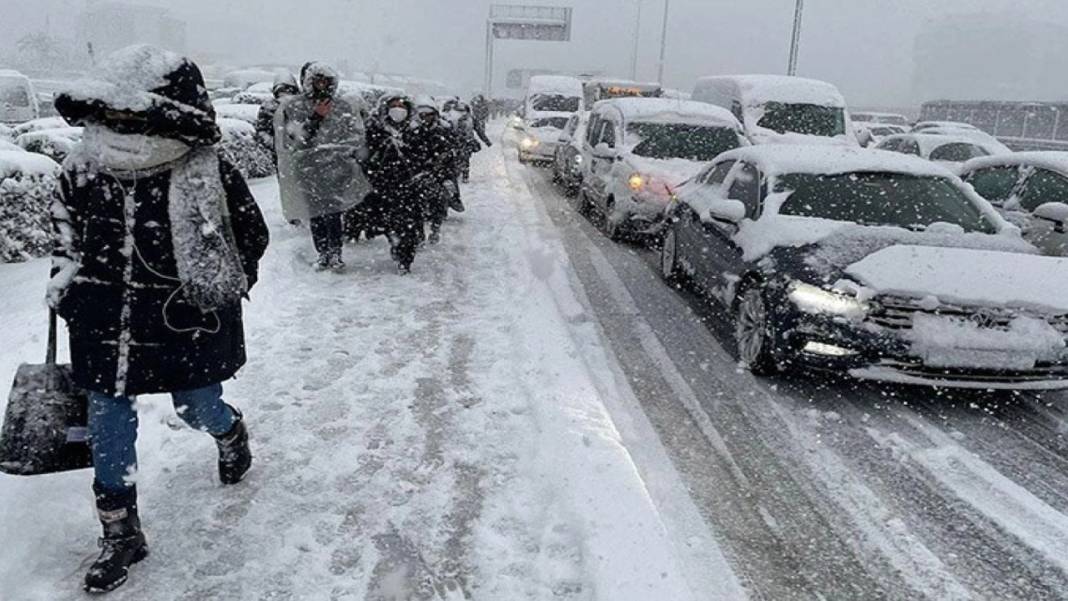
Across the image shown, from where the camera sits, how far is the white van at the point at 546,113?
68.3ft

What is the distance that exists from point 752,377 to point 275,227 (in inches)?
252

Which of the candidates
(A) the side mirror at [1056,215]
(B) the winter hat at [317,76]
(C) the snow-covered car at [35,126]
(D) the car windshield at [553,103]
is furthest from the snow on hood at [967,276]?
(D) the car windshield at [553,103]

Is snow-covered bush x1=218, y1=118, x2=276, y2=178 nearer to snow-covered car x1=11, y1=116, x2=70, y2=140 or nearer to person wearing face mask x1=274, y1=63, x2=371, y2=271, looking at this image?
snow-covered car x1=11, y1=116, x2=70, y2=140

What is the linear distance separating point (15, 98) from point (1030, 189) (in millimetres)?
19924

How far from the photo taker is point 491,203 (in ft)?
43.8

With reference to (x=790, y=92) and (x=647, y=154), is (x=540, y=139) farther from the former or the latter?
(x=647, y=154)

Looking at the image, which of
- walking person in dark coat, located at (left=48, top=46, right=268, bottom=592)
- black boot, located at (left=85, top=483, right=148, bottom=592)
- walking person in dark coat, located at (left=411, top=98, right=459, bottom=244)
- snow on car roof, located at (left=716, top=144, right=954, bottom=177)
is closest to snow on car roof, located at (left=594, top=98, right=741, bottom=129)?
walking person in dark coat, located at (left=411, top=98, right=459, bottom=244)

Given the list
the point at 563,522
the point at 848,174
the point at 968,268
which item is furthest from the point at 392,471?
the point at 848,174

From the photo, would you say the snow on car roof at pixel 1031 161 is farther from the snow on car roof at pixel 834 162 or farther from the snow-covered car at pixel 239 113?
the snow-covered car at pixel 239 113

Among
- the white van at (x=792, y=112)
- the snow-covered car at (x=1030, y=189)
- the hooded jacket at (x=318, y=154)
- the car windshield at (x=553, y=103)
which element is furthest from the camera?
the car windshield at (x=553, y=103)

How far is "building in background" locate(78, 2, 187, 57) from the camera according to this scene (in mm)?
107375

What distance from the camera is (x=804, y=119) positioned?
14055 mm

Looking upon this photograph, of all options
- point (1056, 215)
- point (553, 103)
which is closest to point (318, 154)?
point (1056, 215)

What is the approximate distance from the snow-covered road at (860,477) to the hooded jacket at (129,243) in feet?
7.80
